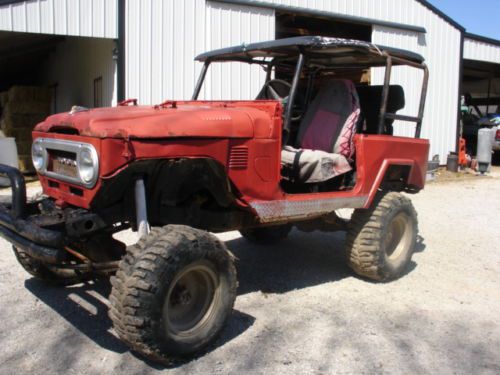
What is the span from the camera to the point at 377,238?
4.91m

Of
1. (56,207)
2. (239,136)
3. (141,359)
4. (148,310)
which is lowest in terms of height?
(141,359)

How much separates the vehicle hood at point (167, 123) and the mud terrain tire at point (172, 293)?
64cm

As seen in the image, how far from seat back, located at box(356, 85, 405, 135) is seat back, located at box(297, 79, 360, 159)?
2.03 feet

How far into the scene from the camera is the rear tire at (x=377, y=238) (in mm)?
4906

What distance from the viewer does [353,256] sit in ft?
16.3

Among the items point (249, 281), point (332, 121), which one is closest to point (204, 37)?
point (332, 121)

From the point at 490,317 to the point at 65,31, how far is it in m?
7.29

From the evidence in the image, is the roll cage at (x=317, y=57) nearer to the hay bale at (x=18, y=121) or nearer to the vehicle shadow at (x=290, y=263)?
the vehicle shadow at (x=290, y=263)

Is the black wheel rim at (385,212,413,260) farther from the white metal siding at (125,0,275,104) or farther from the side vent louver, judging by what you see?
the white metal siding at (125,0,275,104)

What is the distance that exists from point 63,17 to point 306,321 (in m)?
6.57

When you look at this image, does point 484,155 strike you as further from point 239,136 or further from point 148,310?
point 148,310

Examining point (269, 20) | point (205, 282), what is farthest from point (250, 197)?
point (269, 20)

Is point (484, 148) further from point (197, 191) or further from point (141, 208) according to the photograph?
point (141, 208)

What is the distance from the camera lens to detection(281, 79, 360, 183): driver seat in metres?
4.59
